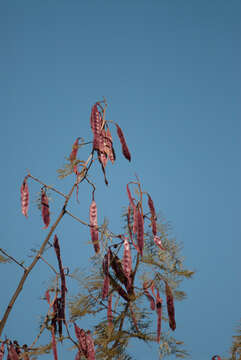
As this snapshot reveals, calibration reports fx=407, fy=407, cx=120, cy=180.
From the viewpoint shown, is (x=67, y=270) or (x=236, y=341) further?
(x=236, y=341)

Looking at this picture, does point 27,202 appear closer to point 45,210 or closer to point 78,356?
point 45,210

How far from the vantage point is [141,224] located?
0.73m

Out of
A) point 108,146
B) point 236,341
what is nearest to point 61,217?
point 108,146

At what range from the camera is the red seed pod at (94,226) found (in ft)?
2.45

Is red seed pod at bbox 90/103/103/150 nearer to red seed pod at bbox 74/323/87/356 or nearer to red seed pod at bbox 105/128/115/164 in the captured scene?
red seed pod at bbox 105/128/115/164

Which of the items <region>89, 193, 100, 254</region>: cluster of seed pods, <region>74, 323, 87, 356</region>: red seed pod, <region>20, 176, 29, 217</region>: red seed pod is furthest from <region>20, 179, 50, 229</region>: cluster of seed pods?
<region>74, 323, 87, 356</region>: red seed pod

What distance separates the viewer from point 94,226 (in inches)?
29.6

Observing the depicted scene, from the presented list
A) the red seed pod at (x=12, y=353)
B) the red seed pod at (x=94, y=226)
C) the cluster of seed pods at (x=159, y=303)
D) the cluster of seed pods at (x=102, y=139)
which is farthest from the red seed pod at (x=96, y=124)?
the red seed pod at (x=12, y=353)

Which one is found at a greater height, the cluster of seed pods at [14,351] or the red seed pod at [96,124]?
the red seed pod at [96,124]

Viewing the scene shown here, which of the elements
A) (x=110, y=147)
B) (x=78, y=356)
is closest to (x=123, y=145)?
(x=110, y=147)

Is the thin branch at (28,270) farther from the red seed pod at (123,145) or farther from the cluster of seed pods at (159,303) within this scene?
the cluster of seed pods at (159,303)

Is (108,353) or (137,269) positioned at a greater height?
(137,269)

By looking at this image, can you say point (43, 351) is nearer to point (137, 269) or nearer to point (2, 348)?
point (2, 348)

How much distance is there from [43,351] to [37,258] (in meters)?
0.21
